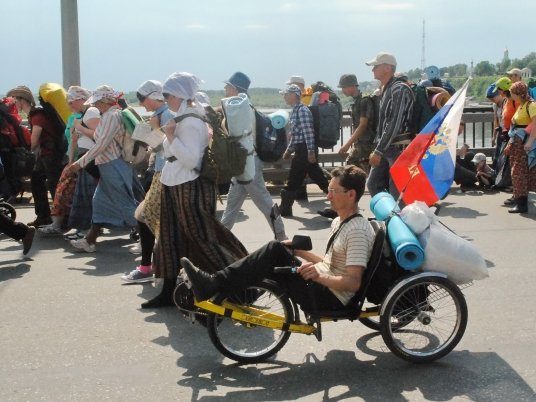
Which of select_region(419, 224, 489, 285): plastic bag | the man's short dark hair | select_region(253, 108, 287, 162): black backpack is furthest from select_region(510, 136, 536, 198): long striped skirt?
the man's short dark hair

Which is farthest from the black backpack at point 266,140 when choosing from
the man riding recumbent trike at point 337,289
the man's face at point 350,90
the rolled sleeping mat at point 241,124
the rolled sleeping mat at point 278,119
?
the man riding recumbent trike at point 337,289

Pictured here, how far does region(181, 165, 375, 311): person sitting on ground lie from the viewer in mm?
4730

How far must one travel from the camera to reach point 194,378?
4.79 m

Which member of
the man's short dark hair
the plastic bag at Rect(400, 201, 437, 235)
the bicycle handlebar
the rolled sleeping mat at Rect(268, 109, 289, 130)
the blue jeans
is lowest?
the bicycle handlebar

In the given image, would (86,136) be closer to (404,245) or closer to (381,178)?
(381,178)

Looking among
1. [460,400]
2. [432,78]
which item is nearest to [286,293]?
[460,400]

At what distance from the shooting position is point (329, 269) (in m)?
4.96

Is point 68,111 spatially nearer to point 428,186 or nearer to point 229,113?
point 229,113

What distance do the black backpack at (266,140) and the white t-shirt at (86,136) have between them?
63.4 inches

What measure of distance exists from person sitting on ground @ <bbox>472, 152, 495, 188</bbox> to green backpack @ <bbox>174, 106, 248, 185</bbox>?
672 centimetres

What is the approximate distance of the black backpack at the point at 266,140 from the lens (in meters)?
8.04

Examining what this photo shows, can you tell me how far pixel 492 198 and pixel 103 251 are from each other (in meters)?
5.59

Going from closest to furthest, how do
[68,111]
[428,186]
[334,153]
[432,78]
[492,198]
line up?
[428,186] → [68,111] → [432,78] → [492,198] → [334,153]

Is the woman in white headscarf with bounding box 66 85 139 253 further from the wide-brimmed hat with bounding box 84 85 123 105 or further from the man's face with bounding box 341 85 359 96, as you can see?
the man's face with bounding box 341 85 359 96
